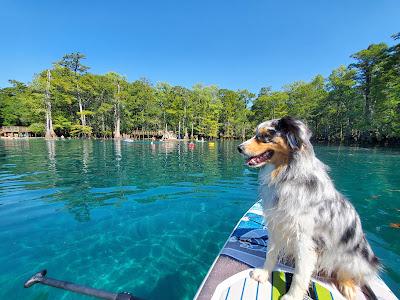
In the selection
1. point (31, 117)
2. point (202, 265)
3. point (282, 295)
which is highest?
point (31, 117)

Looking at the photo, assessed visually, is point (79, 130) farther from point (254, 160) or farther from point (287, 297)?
point (287, 297)

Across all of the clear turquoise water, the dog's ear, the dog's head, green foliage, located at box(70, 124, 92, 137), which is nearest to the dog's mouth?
the dog's head

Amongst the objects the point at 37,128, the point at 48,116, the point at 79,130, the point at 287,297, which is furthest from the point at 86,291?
the point at 37,128

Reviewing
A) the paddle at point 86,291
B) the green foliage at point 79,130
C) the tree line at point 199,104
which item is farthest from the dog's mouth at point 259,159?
the green foliage at point 79,130

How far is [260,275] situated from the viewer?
273 cm

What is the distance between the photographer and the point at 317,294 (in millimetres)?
2414

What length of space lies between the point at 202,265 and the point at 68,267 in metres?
2.59

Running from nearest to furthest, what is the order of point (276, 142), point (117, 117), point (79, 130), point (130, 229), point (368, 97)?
1. point (276, 142)
2. point (130, 229)
3. point (368, 97)
4. point (79, 130)
5. point (117, 117)

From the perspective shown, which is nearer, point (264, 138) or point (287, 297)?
point (287, 297)

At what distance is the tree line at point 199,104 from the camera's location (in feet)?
129

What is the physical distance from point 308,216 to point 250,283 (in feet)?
3.68

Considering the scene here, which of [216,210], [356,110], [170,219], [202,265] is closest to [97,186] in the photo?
[170,219]

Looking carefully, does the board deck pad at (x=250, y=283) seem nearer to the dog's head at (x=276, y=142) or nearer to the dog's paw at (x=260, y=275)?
→ the dog's paw at (x=260, y=275)

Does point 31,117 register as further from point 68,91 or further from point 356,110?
point 356,110
